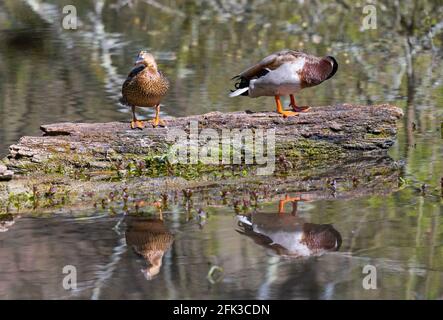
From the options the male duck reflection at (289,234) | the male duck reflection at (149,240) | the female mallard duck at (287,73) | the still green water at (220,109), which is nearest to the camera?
the still green water at (220,109)

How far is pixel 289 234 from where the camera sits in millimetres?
7051

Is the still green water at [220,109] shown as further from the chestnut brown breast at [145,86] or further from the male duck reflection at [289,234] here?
the chestnut brown breast at [145,86]

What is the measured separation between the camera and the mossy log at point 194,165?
802 centimetres

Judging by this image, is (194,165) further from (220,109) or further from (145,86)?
(220,109)

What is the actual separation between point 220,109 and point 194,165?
2.65m

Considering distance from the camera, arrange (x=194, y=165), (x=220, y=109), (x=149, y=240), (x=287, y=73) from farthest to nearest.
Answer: (x=220, y=109)
(x=287, y=73)
(x=194, y=165)
(x=149, y=240)

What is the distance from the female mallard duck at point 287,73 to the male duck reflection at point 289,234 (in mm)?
1724

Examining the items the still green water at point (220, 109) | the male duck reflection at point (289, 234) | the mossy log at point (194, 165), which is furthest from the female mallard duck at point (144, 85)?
the male duck reflection at point (289, 234)

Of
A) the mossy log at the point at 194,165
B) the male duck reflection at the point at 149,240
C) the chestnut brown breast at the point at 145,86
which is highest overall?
the chestnut brown breast at the point at 145,86

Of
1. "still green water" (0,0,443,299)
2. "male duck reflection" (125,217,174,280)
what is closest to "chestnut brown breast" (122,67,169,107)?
"still green water" (0,0,443,299)

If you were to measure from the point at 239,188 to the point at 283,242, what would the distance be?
135cm

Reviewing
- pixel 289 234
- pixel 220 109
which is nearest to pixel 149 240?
pixel 289 234

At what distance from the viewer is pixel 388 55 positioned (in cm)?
1473

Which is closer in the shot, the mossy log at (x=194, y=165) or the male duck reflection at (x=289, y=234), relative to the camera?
the male duck reflection at (x=289, y=234)
